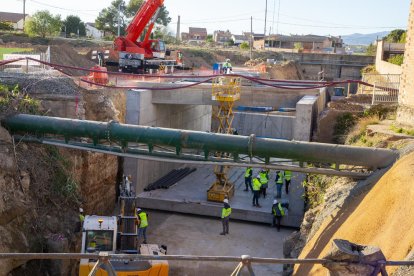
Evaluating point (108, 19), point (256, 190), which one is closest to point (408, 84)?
point (256, 190)

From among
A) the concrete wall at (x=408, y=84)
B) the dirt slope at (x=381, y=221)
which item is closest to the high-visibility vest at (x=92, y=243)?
the dirt slope at (x=381, y=221)

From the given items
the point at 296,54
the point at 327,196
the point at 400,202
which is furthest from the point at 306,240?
the point at 296,54

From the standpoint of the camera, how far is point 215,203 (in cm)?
2345

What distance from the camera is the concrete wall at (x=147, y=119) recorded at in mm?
24375

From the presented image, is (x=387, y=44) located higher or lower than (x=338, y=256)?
higher

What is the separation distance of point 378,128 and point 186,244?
8.39 metres

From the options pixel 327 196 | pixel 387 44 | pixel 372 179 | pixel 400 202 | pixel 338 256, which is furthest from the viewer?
pixel 387 44

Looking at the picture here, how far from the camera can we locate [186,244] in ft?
63.9

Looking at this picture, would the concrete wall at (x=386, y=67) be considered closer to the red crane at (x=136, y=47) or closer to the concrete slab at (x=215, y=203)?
the concrete slab at (x=215, y=203)

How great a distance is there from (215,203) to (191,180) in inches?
180

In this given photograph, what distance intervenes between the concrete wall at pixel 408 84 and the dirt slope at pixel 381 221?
680 centimetres

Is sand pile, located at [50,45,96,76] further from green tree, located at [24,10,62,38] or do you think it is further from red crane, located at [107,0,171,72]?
green tree, located at [24,10,62,38]

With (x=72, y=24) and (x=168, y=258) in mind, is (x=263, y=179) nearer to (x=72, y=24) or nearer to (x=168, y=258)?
(x=168, y=258)

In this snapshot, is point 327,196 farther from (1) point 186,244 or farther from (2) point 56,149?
(2) point 56,149
